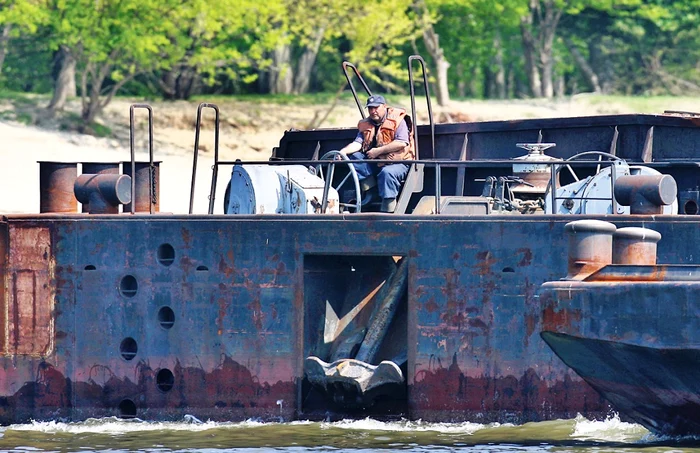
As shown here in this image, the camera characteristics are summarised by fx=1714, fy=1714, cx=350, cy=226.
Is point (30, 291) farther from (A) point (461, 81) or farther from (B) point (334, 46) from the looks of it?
(A) point (461, 81)

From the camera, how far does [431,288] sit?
1450 cm

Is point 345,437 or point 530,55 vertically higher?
point 530,55

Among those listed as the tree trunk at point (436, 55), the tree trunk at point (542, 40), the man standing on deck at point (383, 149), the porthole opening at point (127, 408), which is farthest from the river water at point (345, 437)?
the tree trunk at point (542, 40)

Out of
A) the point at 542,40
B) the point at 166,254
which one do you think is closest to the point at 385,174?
the point at 166,254

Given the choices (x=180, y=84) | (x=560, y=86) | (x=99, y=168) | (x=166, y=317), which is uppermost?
(x=560, y=86)

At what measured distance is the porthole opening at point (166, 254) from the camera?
15234mm

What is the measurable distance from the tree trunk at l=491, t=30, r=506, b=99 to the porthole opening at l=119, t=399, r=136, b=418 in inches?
1552

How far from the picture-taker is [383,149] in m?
15.6

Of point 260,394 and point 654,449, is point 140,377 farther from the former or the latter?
point 654,449

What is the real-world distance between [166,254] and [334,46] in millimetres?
36011

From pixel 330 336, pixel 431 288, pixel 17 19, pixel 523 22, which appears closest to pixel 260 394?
pixel 330 336

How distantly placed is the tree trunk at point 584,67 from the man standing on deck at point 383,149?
4128cm

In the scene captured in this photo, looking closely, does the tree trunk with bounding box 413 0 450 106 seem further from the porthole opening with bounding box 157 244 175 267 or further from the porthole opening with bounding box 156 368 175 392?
the porthole opening with bounding box 156 368 175 392

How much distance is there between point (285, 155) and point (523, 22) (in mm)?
35444
